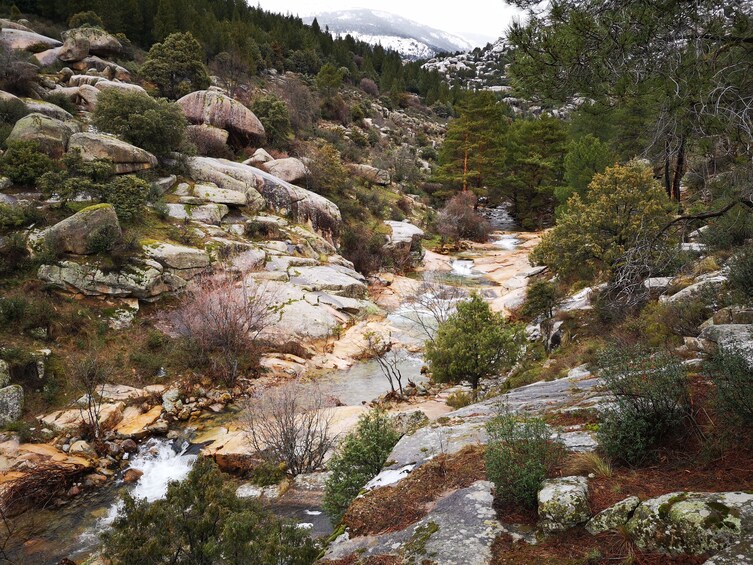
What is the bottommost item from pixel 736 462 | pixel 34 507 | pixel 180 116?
pixel 34 507

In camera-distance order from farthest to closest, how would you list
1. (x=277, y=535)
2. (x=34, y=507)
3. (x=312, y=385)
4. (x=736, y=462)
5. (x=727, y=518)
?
(x=312, y=385), (x=34, y=507), (x=277, y=535), (x=736, y=462), (x=727, y=518)

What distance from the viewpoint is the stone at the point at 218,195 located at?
73.8 ft

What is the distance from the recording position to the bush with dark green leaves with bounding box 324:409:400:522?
21.8ft

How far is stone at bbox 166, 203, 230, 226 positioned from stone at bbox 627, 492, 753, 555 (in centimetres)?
2100

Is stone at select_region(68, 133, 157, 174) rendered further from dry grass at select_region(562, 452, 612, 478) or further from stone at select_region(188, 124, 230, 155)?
dry grass at select_region(562, 452, 612, 478)

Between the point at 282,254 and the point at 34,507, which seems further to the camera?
the point at 282,254

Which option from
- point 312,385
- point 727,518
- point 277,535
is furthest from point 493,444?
point 312,385

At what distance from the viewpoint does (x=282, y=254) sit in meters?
22.1

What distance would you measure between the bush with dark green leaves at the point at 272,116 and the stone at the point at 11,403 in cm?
2617

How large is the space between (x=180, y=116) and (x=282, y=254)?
948cm

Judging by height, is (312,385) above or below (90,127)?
below

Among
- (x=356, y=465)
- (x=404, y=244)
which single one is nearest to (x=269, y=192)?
(x=404, y=244)

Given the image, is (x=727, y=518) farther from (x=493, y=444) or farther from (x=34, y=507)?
(x=34, y=507)

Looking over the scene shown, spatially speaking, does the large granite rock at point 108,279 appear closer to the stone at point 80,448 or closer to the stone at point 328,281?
the stone at point 328,281
